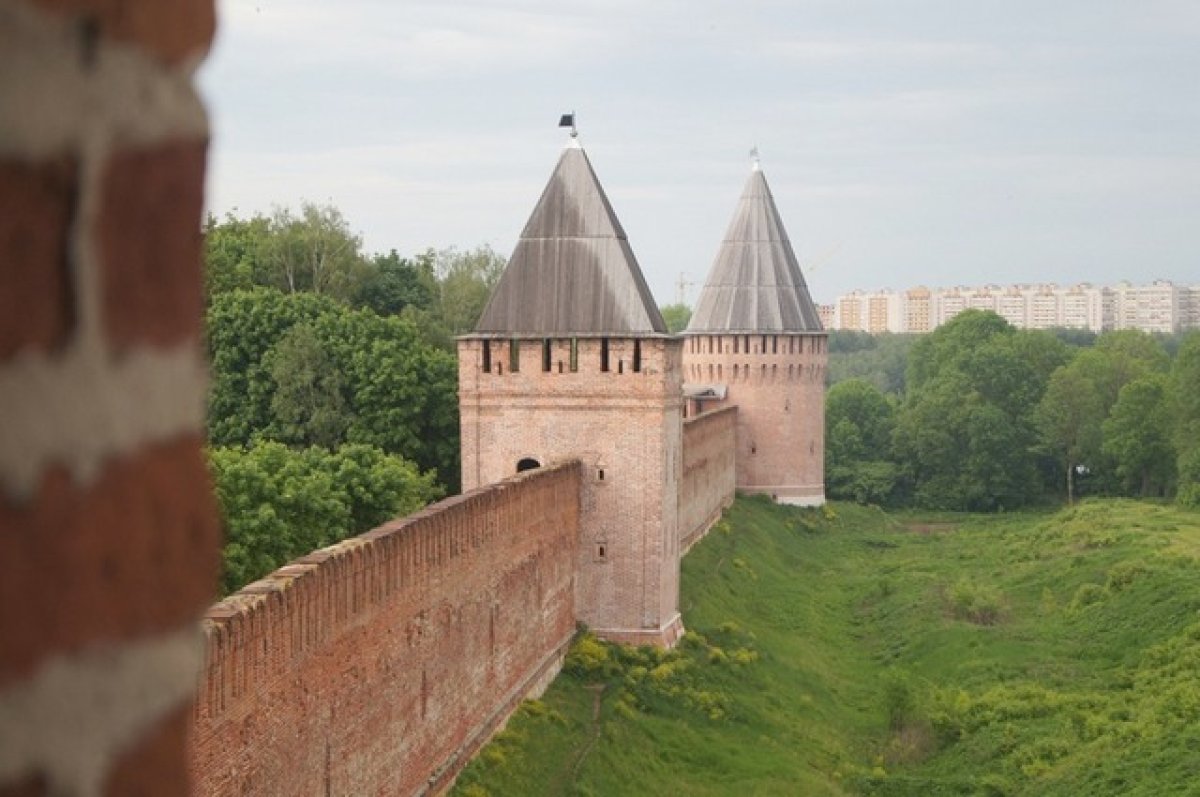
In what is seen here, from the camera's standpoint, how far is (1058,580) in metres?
29.9

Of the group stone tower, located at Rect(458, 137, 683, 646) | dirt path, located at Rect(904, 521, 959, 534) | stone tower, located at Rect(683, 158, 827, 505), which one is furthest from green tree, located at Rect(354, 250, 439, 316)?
stone tower, located at Rect(458, 137, 683, 646)

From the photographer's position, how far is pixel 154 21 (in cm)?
89

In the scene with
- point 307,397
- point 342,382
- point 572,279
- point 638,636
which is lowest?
point 638,636

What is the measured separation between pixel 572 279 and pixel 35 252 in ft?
59.7

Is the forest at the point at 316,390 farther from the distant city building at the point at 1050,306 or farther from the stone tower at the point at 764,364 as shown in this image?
the distant city building at the point at 1050,306

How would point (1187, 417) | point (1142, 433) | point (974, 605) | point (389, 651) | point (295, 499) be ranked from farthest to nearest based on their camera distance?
point (1142, 433) < point (1187, 417) < point (974, 605) < point (295, 499) < point (389, 651)

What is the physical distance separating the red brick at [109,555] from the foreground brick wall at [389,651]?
6881mm

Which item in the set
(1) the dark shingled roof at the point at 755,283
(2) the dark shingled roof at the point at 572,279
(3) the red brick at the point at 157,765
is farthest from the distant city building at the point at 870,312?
(3) the red brick at the point at 157,765

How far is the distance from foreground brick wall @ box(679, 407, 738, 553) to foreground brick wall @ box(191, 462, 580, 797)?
8.56 m

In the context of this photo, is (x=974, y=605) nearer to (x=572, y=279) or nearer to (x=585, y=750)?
(x=572, y=279)

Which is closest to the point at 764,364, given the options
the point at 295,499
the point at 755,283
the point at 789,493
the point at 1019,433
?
the point at 755,283

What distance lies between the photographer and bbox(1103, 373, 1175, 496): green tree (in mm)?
47406

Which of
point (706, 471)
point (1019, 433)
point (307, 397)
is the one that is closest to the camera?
point (307, 397)

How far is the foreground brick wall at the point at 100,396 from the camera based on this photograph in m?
0.80
